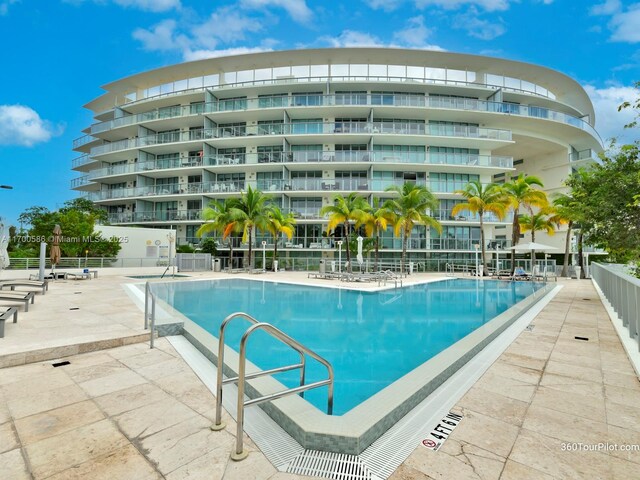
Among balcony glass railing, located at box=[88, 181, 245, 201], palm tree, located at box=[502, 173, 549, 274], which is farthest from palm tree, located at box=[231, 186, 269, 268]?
palm tree, located at box=[502, 173, 549, 274]

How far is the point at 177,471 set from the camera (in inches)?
93.7

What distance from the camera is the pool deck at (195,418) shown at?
2.45m

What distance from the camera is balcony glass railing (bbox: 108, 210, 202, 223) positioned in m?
32.3

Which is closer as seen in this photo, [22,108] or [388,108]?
[388,108]

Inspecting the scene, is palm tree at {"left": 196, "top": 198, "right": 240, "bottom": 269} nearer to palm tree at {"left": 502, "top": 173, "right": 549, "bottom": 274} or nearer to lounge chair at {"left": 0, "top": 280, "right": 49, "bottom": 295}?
lounge chair at {"left": 0, "top": 280, "right": 49, "bottom": 295}

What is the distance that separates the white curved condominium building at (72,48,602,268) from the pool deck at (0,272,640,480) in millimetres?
24981

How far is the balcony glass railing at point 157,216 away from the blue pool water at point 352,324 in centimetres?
1912

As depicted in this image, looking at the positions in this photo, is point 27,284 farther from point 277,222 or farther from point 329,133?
point 329,133

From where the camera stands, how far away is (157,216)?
111 feet

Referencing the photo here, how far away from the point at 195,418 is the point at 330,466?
1.47 m

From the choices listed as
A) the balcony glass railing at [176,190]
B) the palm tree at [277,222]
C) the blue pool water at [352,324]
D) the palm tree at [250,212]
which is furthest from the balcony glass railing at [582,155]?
the balcony glass railing at [176,190]

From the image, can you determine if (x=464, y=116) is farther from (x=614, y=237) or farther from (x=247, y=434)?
(x=247, y=434)

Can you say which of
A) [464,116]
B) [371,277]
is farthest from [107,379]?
[464,116]

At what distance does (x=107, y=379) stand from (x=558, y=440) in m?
5.06
